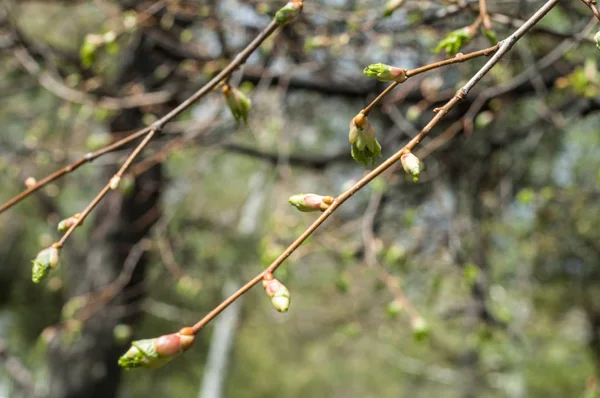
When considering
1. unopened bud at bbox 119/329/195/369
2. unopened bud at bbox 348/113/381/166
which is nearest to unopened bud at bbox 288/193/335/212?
unopened bud at bbox 348/113/381/166

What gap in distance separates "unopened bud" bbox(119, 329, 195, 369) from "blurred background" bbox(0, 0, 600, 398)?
84cm

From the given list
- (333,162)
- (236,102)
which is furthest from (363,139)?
(333,162)

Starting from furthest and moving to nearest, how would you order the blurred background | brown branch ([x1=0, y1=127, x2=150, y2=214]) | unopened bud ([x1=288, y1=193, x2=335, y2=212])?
the blurred background, brown branch ([x1=0, y1=127, x2=150, y2=214]), unopened bud ([x1=288, y1=193, x2=335, y2=212])

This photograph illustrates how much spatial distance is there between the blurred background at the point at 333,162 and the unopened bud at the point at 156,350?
84 centimetres

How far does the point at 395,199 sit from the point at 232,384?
9959mm

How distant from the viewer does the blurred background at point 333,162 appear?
81.5 inches

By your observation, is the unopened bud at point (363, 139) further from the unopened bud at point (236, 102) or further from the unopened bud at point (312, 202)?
the unopened bud at point (236, 102)

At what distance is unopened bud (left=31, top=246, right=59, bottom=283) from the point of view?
0.75m

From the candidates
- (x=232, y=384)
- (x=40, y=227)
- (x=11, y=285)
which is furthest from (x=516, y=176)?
(x=232, y=384)

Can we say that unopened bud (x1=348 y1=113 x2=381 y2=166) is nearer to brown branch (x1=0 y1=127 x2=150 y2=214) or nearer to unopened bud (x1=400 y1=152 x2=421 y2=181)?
unopened bud (x1=400 y1=152 x2=421 y2=181)

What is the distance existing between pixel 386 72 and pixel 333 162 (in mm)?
2735

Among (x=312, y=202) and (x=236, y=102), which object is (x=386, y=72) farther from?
(x=236, y=102)

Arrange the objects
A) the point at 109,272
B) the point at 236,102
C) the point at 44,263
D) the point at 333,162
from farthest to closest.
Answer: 1. the point at 333,162
2. the point at 109,272
3. the point at 236,102
4. the point at 44,263

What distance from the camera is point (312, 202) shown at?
0.66 metres
